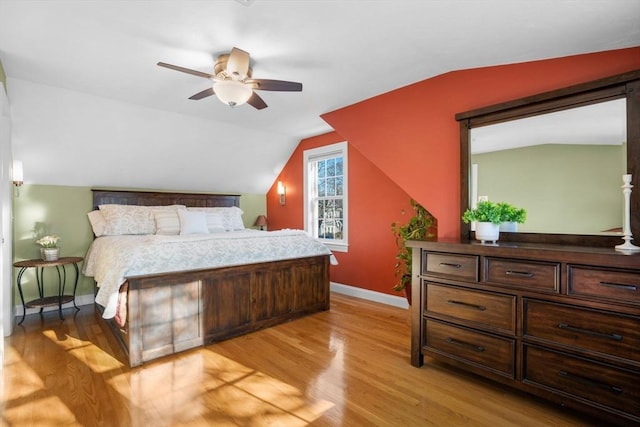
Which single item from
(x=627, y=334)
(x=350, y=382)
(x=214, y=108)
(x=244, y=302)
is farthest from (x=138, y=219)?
(x=627, y=334)

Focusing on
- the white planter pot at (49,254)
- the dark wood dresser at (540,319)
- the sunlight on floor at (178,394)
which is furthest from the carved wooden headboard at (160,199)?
the dark wood dresser at (540,319)

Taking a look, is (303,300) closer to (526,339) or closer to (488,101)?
(526,339)

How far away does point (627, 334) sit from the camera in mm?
1642

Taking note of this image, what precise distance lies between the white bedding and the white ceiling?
1271 mm

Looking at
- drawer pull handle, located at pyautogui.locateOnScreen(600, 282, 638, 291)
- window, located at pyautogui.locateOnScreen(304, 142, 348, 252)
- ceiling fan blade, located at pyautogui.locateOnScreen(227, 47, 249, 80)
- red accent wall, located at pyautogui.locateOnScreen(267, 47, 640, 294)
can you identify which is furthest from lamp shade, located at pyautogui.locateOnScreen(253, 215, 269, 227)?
drawer pull handle, located at pyautogui.locateOnScreen(600, 282, 638, 291)

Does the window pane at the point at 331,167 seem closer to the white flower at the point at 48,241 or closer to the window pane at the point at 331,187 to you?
the window pane at the point at 331,187

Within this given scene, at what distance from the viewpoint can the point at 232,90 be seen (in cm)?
239

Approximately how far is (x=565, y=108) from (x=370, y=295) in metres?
2.96

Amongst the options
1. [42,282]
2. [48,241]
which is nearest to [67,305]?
[42,282]

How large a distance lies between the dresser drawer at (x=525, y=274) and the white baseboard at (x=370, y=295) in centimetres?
192

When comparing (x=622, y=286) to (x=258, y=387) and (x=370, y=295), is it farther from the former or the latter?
(x=370, y=295)

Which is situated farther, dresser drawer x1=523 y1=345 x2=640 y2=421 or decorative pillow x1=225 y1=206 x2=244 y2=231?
decorative pillow x1=225 y1=206 x2=244 y2=231

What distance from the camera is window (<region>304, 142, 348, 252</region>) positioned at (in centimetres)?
475

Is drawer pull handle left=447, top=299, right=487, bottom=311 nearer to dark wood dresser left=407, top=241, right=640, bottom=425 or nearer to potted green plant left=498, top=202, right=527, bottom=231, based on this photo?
dark wood dresser left=407, top=241, right=640, bottom=425
